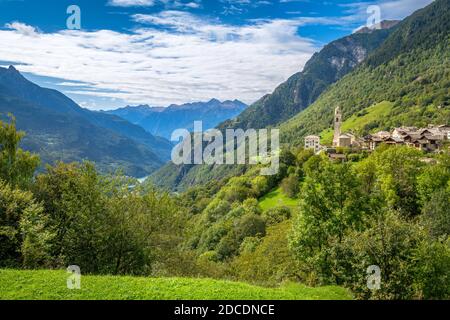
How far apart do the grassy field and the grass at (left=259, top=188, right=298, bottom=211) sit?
6668cm

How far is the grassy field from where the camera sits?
20375mm

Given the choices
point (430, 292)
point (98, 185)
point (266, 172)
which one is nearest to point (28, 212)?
point (98, 185)

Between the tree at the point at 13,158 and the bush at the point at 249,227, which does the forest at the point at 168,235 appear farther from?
the bush at the point at 249,227

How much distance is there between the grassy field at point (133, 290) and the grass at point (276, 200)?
66678 millimetres

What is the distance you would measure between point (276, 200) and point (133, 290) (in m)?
81.4

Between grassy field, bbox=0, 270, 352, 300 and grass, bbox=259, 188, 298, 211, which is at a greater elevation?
grassy field, bbox=0, 270, 352, 300

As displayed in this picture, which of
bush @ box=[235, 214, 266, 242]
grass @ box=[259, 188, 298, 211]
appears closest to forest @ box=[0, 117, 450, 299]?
bush @ box=[235, 214, 266, 242]

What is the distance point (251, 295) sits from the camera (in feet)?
69.9

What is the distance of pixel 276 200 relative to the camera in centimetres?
10031

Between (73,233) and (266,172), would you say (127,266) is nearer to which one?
(73,233)

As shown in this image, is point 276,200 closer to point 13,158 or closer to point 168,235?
point 168,235

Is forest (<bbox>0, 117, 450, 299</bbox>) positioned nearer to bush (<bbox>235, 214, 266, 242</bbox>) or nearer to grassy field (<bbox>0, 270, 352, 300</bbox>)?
grassy field (<bbox>0, 270, 352, 300</bbox>)

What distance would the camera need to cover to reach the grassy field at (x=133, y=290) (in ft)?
66.8

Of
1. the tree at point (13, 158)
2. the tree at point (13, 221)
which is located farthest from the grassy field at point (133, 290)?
the tree at point (13, 158)
